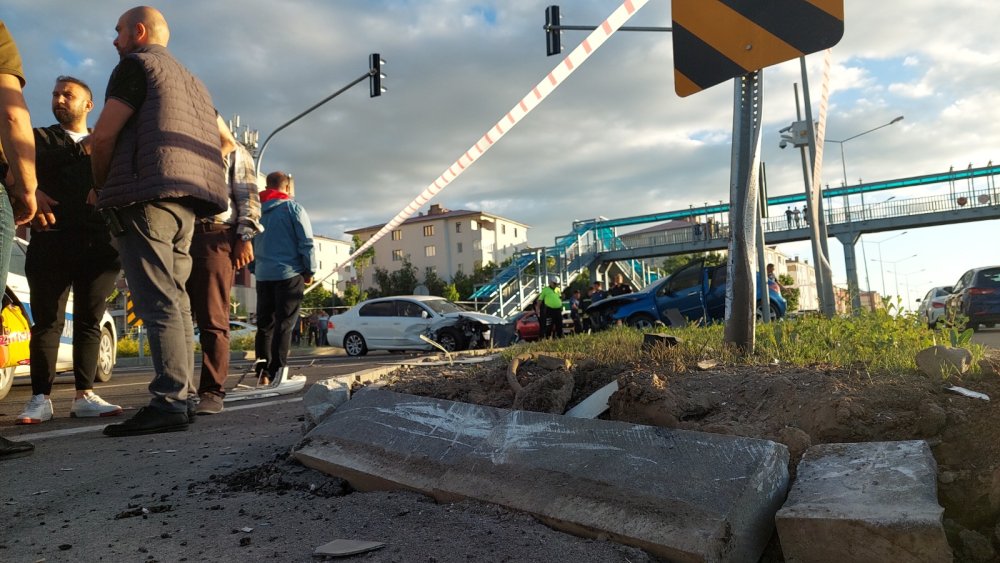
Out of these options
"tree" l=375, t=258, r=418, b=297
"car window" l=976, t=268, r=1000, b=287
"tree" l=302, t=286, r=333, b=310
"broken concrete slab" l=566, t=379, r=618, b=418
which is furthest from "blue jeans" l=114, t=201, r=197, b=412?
"tree" l=375, t=258, r=418, b=297

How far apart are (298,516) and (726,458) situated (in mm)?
1269

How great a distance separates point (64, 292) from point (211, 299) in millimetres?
891

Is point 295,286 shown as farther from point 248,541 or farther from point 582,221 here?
point 582,221

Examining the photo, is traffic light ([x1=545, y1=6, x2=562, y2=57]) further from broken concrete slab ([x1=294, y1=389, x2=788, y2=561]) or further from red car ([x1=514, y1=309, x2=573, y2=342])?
broken concrete slab ([x1=294, y1=389, x2=788, y2=561])

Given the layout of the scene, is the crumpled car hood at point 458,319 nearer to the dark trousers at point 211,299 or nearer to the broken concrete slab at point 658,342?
the dark trousers at point 211,299

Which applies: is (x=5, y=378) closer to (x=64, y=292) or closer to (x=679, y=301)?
(x=64, y=292)

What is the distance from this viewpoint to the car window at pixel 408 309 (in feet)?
56.3

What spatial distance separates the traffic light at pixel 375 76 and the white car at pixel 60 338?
10.9 metres

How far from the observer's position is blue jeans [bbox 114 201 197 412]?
3.54 metres

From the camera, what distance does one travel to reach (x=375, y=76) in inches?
692

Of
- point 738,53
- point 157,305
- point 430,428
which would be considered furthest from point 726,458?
point 157,305

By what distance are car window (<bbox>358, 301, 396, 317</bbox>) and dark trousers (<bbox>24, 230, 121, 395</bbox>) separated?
42.7ft

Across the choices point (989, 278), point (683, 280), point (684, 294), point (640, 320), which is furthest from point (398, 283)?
point (989, 278)

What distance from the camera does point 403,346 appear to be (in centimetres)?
1716
